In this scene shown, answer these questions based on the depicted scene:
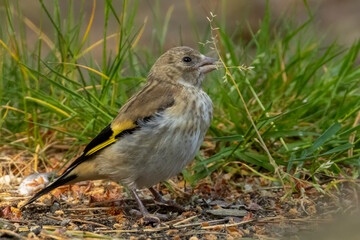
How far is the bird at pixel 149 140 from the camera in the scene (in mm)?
4211

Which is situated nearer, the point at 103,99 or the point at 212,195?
the point at 212,195

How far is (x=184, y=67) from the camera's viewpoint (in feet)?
15.4

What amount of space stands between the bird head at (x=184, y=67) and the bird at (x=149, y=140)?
0.03 meters

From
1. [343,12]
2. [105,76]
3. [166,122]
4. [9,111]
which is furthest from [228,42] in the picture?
[343,12]

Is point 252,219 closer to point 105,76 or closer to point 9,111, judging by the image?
point 105,76

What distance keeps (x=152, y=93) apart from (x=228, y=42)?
145 cm

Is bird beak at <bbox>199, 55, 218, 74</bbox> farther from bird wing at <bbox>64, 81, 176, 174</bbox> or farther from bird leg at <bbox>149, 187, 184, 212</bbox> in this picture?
bird leg at <bbox>149, 187, 184, 212</bbox>

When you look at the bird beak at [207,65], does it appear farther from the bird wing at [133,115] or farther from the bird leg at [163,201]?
the bird leg at [163,201]

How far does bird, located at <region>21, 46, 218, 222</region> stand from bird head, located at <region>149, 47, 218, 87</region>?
0.09 ft

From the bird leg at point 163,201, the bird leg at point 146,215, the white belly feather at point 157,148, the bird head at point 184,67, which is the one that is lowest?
the bird leg at point 163,201

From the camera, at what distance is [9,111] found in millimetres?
5625

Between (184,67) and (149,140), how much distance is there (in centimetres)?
75

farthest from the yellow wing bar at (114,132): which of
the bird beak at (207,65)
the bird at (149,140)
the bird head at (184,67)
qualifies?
the bird beak at (207,65)

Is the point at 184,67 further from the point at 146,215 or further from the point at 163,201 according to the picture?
the point at 146,215
